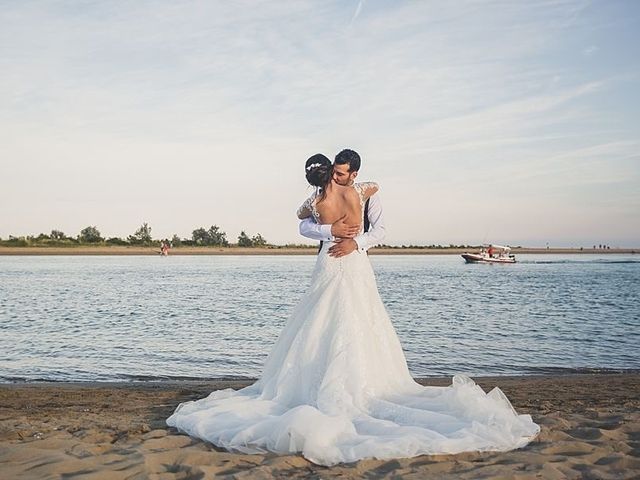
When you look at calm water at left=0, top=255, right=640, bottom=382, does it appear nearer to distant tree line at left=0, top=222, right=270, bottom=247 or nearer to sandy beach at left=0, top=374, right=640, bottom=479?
sandy beach at left=0, top=374, right=640, bottom=479

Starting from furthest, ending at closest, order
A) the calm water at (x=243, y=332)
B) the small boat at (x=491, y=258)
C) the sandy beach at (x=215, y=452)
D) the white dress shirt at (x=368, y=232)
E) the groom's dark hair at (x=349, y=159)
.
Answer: the small boat at (x=491, y=258), the calm water at (x=243, y=332), the white dress shirt at (x=368, y=232), the groom's dark hair at (x=349, y=159), the sandy beach at (x=215, y=452)

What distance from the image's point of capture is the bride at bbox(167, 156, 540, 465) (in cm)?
511

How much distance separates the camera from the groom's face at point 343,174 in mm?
6297

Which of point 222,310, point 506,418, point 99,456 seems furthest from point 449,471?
point 222,310

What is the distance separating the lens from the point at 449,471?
4.71m

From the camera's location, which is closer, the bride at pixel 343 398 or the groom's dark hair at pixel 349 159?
the bride at pixel 343 398

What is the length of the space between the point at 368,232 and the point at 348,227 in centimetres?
24

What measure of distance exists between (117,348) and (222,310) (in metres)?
8.34

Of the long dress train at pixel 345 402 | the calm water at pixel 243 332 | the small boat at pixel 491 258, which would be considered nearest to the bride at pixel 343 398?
the long dress train at pixel 345 402

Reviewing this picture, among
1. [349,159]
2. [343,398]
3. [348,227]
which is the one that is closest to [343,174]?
[349,159]

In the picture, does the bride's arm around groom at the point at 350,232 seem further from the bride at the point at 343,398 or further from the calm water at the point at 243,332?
the calm water at the point at 243,332

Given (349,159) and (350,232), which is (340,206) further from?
(349,159)

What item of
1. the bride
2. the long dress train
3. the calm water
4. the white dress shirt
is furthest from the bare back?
the calm water

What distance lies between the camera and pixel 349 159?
6262mm
